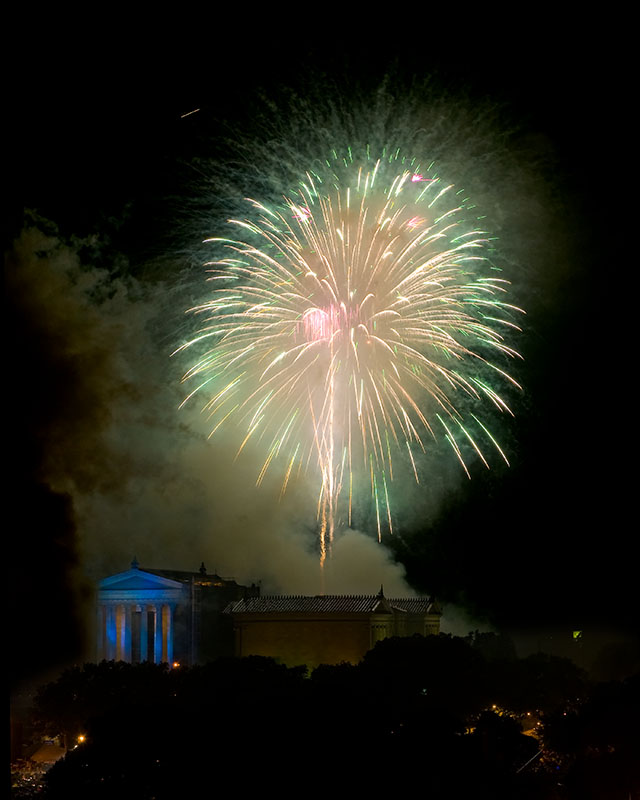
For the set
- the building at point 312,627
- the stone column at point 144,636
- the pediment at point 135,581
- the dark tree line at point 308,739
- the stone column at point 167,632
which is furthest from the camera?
the stone column at point 144,636

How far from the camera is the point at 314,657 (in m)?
68.6

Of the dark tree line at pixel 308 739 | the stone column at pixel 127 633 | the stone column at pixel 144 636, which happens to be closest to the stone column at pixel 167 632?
the stone column at pixel 144 636

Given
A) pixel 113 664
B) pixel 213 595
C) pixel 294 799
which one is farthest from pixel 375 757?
pixel 213 595

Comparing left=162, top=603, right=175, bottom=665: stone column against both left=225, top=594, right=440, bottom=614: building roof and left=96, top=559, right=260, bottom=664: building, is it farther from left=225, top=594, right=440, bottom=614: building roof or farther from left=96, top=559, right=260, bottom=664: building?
left=225, top=594, right=440, bottom=614: building roof

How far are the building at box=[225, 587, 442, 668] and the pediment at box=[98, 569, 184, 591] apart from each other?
4837mm

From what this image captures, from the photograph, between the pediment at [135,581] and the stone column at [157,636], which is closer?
the pediment at [135,581]

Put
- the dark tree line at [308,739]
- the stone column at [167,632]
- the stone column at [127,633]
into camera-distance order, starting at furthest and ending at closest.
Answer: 1. the stone column at [127,633]
2. the stone column at [167,632]
3. the dark tree line at [308,739]

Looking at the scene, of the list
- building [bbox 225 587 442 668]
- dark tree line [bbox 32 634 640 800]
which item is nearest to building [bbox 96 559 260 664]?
building [bbox 225 587 442 668]

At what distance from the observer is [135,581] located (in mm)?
72312

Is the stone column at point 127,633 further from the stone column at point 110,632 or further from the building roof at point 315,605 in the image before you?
the building roof at point 315,605

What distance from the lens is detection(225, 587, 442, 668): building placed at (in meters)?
68.3

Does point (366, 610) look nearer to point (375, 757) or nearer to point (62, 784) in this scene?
point (375, 757)

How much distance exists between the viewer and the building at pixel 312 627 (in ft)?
224

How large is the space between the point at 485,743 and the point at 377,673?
14.1m
